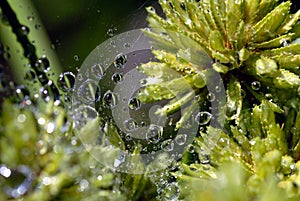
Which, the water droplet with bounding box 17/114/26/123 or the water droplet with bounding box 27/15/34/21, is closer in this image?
the water droplet with bounding box 17/114/26/123

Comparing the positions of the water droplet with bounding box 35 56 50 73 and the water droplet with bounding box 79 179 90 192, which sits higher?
the water droplet with bounding box 35 56 50 73

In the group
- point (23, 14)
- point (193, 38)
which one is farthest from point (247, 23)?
point (23, 14)

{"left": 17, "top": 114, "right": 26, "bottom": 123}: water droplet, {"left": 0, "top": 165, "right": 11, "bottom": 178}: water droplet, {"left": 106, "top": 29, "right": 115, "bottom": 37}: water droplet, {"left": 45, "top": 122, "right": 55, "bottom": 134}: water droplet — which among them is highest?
{"left": 106, "top": 29, "right": 115, "bottom": 37}: water droplet

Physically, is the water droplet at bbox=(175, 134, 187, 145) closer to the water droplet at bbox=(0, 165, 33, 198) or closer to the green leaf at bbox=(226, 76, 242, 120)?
the green leaf at bbox=(226, 76, 242, 120)

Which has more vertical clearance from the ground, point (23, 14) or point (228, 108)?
point (23, 14)

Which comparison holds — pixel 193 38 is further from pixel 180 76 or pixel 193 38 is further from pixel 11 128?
pixel 11 128

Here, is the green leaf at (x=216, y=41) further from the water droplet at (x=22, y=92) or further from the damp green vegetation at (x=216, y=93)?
the water droplet at (x=22, y=92)

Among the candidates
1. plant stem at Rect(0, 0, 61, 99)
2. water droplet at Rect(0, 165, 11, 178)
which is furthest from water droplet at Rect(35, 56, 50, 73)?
water droplet at Rect(0, 165, 11, 178)
